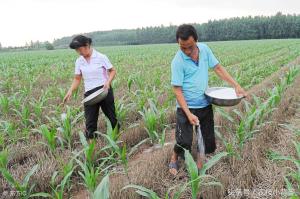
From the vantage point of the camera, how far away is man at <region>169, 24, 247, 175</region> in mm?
3283

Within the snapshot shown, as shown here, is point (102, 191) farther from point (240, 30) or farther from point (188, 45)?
point (240, 30)

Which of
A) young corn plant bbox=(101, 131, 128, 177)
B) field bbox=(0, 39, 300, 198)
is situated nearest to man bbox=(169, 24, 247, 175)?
field bbox=(0, 39, 300, 198)

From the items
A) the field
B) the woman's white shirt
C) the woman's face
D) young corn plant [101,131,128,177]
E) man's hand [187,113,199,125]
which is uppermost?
the woman's face

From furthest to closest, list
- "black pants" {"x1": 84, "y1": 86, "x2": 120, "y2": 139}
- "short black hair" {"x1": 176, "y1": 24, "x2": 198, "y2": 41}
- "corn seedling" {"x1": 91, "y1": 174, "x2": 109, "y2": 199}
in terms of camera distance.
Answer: "black pants" {"x1": 84, "y1": 86, "x2": 120, "y2": 139}, "short black hair" {"x1": 176, "y1": 24, "x2": 198, "y2": 41}, "corn seedling" {"x1": 91, "y1": 174, "x2": 109, "y2": 199}

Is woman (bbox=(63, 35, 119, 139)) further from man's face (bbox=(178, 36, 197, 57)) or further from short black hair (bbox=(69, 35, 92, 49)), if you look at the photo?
man's face (bbox=(178, 36, 197, 57))

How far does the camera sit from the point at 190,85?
3.44 m

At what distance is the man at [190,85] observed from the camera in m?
3.28

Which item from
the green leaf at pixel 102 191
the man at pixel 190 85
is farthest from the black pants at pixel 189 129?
the green leaf at pixel 102 191

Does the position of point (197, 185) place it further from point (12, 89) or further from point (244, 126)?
point (12, 89)

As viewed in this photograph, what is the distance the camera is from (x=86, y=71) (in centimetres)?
439

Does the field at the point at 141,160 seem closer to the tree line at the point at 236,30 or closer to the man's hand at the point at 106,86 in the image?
the man's hand at the point at 106,86

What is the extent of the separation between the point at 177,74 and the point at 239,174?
111 centimetres

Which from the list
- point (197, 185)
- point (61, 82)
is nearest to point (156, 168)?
point (197, 185)

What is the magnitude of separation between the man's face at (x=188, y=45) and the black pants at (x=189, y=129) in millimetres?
600
